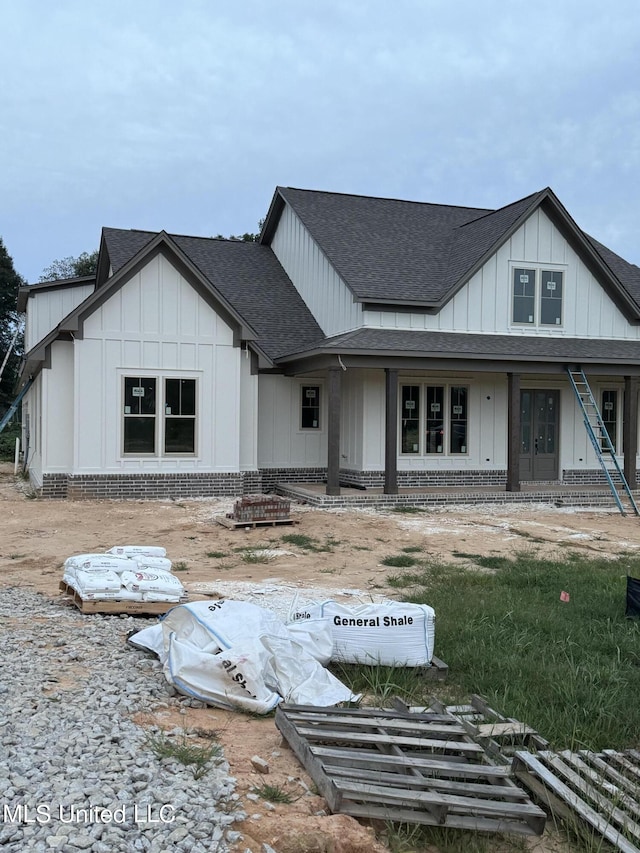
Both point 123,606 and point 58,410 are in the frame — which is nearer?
point 123,606

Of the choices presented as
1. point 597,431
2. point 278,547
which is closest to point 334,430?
point 278,547

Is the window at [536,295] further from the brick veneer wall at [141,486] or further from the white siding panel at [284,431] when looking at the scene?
the brick veneer wall at [141,486]

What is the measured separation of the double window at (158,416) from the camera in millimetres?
17281

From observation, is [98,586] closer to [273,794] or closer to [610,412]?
[273,794]

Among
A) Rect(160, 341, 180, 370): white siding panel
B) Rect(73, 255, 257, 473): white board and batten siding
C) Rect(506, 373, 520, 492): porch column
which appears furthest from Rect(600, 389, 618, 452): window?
Rect(160, 341, 180, 370): white siding panel

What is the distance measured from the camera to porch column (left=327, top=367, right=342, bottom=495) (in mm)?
17250

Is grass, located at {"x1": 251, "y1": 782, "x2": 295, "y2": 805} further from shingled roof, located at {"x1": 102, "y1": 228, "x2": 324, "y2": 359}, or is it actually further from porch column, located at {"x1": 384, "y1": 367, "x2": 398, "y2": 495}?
shingled roof, located at {"x1": 102, "y1": 228, "x2": 324, "y2": 359}

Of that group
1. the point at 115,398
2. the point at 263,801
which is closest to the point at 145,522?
the point at 115,398

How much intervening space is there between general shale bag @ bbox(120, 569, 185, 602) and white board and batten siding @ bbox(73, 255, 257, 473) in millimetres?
9539

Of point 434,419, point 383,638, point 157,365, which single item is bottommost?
point 383,638

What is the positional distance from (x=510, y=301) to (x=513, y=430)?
3.50m

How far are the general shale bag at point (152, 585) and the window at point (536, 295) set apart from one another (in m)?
14.1

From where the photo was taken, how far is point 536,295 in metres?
20.0

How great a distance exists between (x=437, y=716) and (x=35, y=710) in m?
2.55
